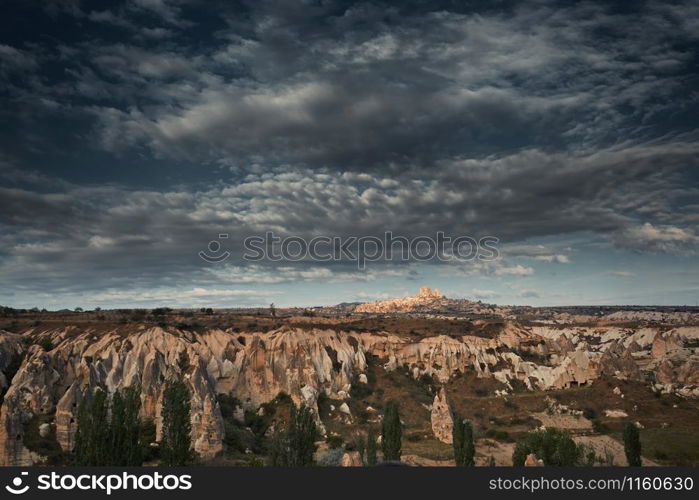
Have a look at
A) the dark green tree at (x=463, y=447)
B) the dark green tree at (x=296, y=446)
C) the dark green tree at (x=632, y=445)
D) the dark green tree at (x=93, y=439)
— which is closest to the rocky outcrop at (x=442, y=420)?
the dark green tree at (x=463, y=447)

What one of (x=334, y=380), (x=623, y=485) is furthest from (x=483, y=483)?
(x=334, y=380)

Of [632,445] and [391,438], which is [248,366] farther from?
[632,445]

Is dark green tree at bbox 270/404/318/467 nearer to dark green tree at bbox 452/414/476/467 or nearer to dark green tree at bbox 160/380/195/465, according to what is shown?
dark green tree at bbox 160/380/195/465

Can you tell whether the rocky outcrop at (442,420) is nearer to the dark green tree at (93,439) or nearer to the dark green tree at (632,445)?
the dark green tree at (632,445)

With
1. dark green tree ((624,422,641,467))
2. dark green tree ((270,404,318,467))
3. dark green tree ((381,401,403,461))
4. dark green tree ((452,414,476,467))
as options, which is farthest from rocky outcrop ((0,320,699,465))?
dark green tree ((624,422,641,467))

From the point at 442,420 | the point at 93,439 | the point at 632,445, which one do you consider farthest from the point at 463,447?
the point at 93,439

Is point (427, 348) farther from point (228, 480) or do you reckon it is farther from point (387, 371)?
point (228, 480)
